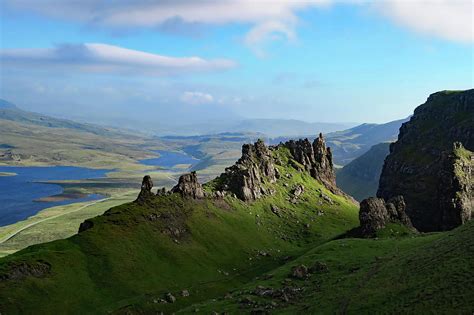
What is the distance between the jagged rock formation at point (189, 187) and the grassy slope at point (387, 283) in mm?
63107

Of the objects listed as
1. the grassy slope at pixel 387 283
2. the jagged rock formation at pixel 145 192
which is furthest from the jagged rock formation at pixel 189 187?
the grassy slope at pixel 387 283

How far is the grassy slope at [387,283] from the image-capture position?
245 feet

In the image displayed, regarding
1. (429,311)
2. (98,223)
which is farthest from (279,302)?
(98,223)

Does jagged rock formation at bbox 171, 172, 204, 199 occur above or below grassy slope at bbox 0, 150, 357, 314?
above

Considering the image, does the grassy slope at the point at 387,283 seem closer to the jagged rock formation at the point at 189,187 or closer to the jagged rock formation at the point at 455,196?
the jagged rock formation at the point at 189,187

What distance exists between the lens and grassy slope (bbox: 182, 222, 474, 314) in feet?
245

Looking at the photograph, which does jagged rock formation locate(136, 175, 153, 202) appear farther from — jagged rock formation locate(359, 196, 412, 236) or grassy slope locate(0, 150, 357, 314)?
jagged rock formation locate(359, 196, 412, 236)

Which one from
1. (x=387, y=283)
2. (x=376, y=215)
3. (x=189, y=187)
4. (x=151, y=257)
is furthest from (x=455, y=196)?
(x=151, y=257)

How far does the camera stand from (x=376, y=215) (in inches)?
6486

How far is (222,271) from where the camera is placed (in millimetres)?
148000

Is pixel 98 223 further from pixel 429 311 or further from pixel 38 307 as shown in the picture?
pixel 429 311

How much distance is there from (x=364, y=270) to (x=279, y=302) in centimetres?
2190

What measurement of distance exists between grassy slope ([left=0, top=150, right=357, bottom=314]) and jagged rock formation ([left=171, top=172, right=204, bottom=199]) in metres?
3.66

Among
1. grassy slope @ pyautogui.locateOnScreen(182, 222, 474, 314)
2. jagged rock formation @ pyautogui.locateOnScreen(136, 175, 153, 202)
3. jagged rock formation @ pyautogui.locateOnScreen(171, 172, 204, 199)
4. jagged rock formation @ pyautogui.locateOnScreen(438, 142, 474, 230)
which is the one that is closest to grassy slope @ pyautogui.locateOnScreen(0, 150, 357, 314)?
jagged rock formation @ pyautogui.locateOnScreen(136, 175, 153, 202)
